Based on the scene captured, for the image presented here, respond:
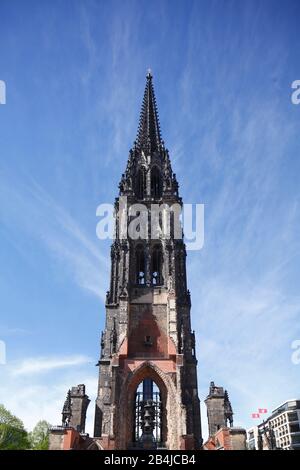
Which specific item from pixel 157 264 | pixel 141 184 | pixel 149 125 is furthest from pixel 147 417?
pixel 149 125

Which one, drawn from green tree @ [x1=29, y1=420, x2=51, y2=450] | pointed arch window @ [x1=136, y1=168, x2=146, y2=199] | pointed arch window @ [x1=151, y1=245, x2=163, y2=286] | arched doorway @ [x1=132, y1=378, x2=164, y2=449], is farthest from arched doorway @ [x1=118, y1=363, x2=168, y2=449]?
green tree @ [x1=29, y1=420, x2=51, y2=450]

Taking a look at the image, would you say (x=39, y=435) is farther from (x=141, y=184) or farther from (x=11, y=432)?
(x=141, y=184)

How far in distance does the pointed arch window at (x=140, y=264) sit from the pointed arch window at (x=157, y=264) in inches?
36.6

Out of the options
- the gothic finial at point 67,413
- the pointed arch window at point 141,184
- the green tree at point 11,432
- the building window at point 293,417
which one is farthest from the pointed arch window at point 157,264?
the building window at point 293,417

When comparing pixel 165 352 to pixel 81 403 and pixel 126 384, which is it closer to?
pixel 126 384

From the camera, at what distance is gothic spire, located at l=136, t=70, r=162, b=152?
48344mm

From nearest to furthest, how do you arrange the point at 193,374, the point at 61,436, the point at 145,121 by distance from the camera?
1. the point at 61,436
2. the point at 193,374
3. the point at 145,121

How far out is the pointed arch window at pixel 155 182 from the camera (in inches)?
1721

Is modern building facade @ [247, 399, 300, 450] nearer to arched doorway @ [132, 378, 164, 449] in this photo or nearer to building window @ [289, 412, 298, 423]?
building window @ [289, 412, 298, 423]

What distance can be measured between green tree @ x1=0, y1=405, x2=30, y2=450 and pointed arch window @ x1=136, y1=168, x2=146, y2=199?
99.9 feet

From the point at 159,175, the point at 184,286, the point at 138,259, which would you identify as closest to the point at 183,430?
the point at 184,286

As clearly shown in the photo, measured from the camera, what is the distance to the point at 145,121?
52.0 metres

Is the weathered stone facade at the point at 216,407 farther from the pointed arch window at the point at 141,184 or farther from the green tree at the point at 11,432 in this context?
the green tree at the point at 11,432

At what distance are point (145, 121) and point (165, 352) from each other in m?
31.6
